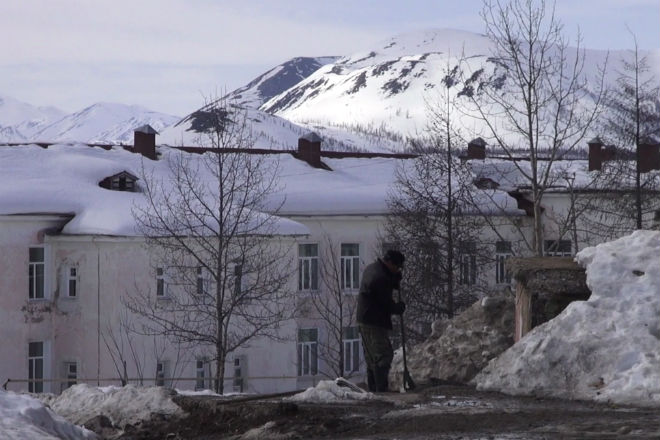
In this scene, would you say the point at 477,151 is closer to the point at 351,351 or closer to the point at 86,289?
the point at 351,351

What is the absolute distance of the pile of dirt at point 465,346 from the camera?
554 inches

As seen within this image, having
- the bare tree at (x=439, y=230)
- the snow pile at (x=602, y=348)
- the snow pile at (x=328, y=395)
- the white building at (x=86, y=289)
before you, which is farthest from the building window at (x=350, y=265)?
the snow pile at (x=328, y=395)

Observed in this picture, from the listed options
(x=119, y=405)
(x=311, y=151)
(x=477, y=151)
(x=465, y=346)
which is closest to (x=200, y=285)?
(x=311, y=151)

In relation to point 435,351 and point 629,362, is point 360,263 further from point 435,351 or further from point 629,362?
point 629,362

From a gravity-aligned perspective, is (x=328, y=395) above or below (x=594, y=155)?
below

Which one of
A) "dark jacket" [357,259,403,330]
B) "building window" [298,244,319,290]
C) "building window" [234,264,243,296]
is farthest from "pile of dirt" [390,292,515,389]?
"building window" [298,244,319,290]

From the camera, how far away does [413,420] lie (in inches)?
372

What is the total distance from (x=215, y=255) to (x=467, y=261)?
8.68 metres

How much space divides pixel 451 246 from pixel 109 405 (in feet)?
74.9

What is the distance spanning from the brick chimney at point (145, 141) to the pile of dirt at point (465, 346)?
89.7 feet

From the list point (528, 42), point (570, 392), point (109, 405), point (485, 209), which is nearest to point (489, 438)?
point (570, 392)

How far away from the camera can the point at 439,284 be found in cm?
3275

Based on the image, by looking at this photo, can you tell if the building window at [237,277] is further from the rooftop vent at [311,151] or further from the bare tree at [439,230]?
the rooftop vent at [311,151]

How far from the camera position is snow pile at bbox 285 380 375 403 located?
1081 centimetres
